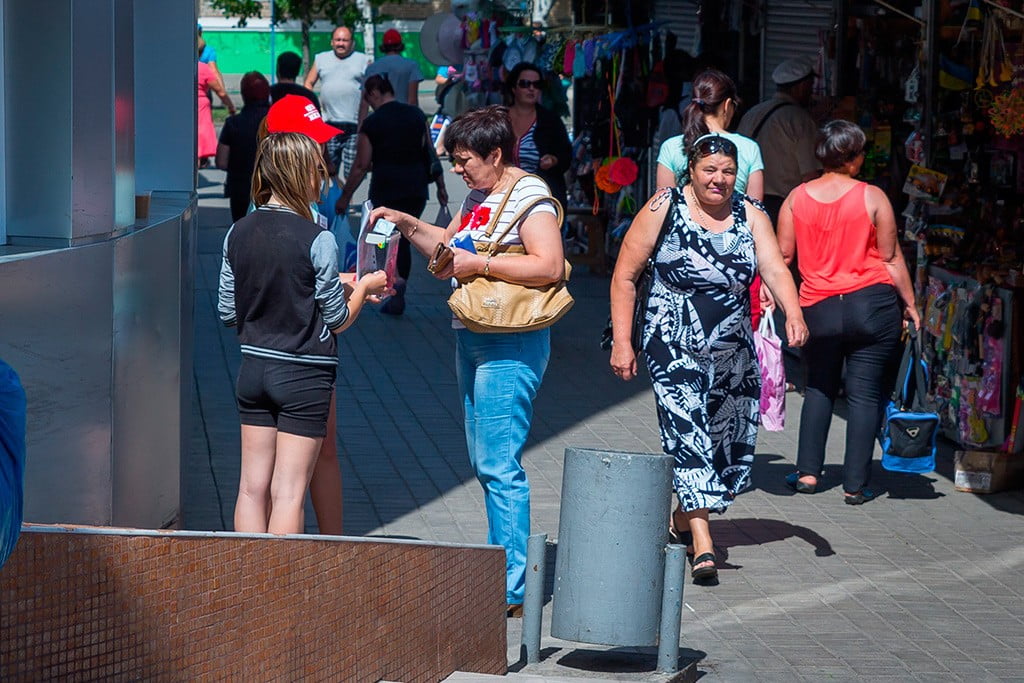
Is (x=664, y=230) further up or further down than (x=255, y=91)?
further down

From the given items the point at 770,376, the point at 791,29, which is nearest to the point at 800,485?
the point at 770,376

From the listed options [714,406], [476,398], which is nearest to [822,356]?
[714,406]

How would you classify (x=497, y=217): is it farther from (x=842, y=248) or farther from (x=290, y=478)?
(x=842, y=248)

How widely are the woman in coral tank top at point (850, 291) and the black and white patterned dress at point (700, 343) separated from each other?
4.27ft

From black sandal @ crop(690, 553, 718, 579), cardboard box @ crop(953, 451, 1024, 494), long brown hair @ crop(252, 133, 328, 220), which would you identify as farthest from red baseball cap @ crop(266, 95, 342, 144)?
cardboard box @ crop(953, 451, 1024, 494)

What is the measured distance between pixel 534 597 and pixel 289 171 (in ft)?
5.10

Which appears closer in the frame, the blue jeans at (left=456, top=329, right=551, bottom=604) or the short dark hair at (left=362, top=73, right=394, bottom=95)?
the blue jeans at (left=456, top=329, right=551, bottom=604)

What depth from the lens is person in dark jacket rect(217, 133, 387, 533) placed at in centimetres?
499

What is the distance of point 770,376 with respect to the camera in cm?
772

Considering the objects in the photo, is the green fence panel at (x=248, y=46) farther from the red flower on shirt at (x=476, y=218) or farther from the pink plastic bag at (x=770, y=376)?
the red flower on shirt at (x=476, y=218)

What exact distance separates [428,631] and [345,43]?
40.9ft

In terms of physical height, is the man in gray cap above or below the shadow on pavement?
above

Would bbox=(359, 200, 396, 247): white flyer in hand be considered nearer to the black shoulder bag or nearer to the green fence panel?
the black shoulder bag

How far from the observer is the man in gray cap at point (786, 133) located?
32.4 feet
